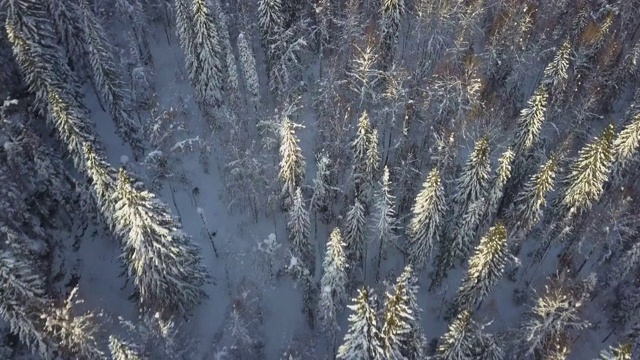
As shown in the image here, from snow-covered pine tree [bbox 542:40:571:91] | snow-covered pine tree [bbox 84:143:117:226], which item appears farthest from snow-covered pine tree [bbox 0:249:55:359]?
snow-covered pine tree [bbox 542:40:571:91]

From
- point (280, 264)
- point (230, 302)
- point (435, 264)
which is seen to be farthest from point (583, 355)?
point (230, 302)

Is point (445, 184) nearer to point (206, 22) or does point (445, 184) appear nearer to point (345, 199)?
point (345, 199)

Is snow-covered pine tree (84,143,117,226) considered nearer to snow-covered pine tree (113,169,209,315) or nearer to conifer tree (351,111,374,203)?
snow-covered pine tree (113,169,209,315)

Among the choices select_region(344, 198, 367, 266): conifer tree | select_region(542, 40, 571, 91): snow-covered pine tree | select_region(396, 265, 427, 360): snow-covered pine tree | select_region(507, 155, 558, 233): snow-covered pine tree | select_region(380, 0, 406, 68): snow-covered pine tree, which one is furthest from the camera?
select_region(380, 0, 406, 68): snow-covered pine tree

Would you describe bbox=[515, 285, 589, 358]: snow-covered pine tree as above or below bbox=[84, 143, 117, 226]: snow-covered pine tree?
below

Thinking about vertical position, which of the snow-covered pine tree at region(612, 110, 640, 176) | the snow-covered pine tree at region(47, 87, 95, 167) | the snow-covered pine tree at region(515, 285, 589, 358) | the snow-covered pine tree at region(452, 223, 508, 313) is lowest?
the snow-covered pine tree at region(515, 285, 589, 358)

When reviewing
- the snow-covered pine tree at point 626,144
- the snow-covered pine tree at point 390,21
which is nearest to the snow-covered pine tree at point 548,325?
the snow-covered pine tree at point 626,144

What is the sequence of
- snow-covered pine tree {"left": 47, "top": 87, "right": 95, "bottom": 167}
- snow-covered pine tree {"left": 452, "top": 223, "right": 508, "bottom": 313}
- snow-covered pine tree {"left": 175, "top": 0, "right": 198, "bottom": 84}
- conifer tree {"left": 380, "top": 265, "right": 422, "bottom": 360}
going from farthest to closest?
snow-covered pine tree {"left": 175, "top": 0, "right": 198, "bottom": 84} → snow-covered pine tree {"left": 47, "top": 87, "right": 95, "bottom": 167} → snow-covered pine tree {"left": 452, "top": 223, "right": 508, "bottom": 313} → conifer tree {"left": 380, "top": 265, "right": 422, "bottom": 360}

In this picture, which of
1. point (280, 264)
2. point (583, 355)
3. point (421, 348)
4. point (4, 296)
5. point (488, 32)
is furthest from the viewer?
point (488, 32)

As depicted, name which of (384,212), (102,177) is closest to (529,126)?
(384,212)
